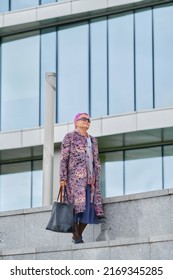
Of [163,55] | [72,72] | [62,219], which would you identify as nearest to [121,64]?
[163,55]

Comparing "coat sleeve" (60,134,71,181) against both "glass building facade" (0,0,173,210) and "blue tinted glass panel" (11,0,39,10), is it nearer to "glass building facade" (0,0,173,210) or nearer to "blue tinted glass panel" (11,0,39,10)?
"glass building facade" (0,0,173,210)

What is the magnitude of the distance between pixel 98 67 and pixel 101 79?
0.42 metres

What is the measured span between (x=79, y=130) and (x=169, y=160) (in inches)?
554

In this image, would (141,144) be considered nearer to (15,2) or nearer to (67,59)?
(67,59)

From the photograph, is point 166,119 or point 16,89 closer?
point 166,119

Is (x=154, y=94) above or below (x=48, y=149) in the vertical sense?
above

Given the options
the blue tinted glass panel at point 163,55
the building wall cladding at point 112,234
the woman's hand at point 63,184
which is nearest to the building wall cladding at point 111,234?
the building wall cladding at point 112,234

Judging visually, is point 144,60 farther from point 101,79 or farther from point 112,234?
point 112,234

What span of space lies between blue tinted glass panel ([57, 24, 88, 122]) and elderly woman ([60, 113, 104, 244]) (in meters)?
14.4

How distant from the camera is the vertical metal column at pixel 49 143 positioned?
22.5 metres

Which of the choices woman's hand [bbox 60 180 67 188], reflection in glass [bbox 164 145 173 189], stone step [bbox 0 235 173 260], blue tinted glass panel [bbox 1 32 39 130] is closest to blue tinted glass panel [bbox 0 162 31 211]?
blue tinted glass panel [bbox 1 32 39 130]
